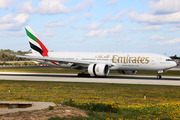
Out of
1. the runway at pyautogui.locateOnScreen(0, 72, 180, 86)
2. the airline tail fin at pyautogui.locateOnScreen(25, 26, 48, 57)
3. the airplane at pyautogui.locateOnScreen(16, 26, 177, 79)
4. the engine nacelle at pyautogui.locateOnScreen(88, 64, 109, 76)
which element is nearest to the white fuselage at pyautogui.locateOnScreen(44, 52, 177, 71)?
the airplane at pyautogui.locateOnScreen(16, 26, 177, 79)

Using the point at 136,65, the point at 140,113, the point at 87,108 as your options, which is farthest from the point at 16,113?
the point at 136,65

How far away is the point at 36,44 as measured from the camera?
1919 inches

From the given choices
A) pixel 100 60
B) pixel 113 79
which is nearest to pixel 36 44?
pixel 100 60

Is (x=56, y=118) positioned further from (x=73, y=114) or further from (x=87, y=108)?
(x=87, y=108)

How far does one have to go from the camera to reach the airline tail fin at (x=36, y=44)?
4872 centimetres

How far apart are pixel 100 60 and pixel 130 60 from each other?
226 inches

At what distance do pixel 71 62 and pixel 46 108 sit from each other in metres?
31.9

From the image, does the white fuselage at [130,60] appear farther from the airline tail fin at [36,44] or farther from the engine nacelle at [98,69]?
the airline tail fin at [36,44]

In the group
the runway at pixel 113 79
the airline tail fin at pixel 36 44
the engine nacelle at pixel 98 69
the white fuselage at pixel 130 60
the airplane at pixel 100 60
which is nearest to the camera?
the runway at pixel 113 79

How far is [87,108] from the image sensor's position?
12.8 meters

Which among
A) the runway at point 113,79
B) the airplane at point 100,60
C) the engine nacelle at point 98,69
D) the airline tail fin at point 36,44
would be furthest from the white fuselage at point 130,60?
the airline tail fin at point 36,44

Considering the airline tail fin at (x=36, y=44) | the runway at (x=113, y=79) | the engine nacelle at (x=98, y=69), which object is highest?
the airline tail fin at (x=36, y=44)

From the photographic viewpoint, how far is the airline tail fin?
160 ft

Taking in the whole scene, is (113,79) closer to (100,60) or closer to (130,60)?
(130,60)
